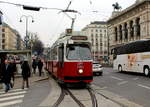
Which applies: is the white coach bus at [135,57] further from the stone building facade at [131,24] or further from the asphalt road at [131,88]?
the stone building facade at [131,24]

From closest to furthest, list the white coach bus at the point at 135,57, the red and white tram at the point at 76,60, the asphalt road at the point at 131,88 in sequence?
the asphalt road at the point at 131,88, the red and white tram at the point at 76,60, the white coach bus at the point at 135,57

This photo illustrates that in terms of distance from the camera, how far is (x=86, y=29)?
13850 cm

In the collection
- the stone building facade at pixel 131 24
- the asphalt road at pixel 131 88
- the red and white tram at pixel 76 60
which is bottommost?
the asphalt road at pixel 131 88

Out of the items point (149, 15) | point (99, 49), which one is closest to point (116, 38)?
point (149, 15)

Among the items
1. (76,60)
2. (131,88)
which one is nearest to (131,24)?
(131,88)

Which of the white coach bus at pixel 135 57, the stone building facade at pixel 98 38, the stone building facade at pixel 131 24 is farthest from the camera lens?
the stone building facade at pixel 98 38

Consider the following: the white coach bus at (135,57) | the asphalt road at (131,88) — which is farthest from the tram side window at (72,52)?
the white coach bus at (135,57)

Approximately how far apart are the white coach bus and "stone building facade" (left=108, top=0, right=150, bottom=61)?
106ft

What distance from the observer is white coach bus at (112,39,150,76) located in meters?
28.3

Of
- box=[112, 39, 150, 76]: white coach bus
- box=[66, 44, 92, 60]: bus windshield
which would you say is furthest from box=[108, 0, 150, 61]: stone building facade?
box=[66, 44, 92, 60]: bus windshield

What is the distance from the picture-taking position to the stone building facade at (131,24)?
67700mm

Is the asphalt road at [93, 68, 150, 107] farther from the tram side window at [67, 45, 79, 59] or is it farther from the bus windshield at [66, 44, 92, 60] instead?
the tram side window at [67, 45, 79, 59]

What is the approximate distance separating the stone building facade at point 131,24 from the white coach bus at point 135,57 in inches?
1268

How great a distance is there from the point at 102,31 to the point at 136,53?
112801mm
